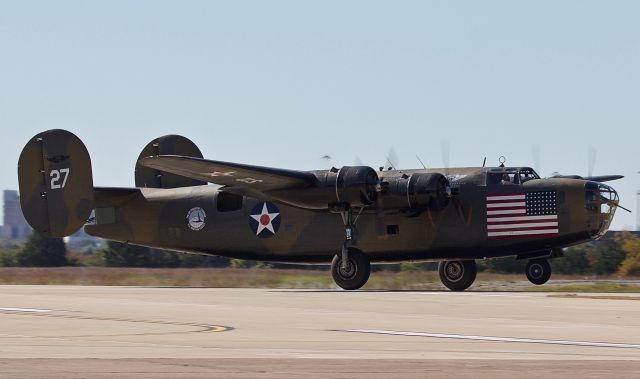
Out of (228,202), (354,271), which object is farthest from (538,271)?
(228,202)

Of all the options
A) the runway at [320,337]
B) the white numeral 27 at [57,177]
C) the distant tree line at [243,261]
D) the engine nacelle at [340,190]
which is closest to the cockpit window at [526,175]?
the engine nacelle at [340,190]

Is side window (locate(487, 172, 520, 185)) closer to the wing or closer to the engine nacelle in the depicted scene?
the engine nacelle

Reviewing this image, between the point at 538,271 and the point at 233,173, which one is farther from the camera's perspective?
the point at 538,271

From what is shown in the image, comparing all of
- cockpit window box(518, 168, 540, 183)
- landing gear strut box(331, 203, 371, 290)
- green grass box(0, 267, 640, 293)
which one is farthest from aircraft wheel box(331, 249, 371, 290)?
cockpit window box(518, 168, 540, 183)

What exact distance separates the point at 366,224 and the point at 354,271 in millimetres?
1307

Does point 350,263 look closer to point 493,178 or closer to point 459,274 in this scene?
point 459,274

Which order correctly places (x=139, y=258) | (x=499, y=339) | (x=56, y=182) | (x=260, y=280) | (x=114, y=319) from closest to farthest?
(x=499, y=339), (x=114, y=319), (x=56, y=182), (x=260, y=280), (x=139, y=258)

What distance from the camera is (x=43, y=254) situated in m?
47.2

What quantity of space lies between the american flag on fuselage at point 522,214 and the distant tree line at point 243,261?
12810 mm

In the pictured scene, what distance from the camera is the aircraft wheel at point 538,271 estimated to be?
27.6 m

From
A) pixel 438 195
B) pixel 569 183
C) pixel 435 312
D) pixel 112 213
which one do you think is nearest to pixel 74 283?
pixel 112 213

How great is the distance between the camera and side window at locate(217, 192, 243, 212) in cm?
3005

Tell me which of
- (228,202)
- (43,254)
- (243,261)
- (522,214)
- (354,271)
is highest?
(228,202)

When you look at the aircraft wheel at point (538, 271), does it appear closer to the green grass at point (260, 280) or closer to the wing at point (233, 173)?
the green grass at point (260, 280)
